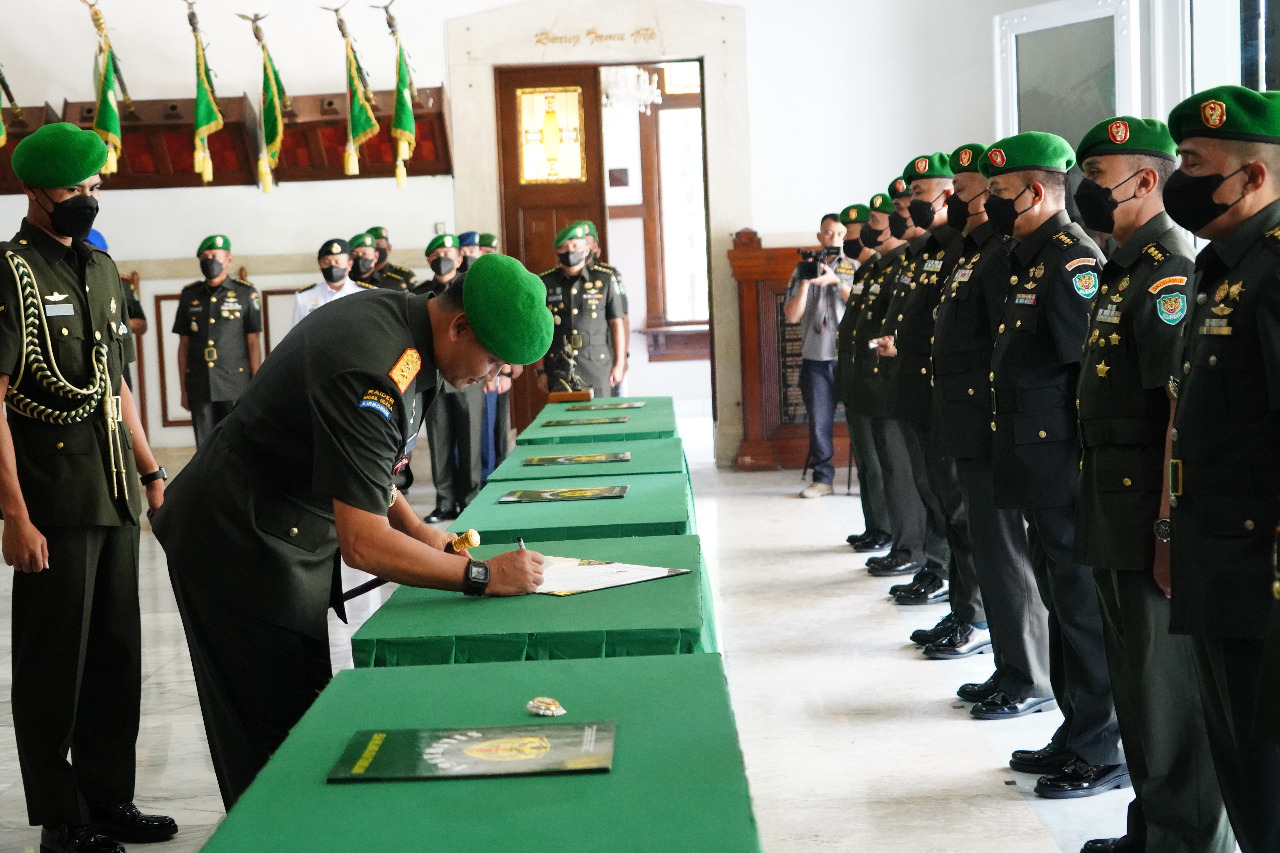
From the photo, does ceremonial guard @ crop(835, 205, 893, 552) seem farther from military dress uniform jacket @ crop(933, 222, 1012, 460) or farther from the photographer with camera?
military dress uniform jacket @ crop(933, 222, 1012, 460)

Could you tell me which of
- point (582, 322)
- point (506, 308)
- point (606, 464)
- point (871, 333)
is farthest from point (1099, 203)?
point (582, 322)

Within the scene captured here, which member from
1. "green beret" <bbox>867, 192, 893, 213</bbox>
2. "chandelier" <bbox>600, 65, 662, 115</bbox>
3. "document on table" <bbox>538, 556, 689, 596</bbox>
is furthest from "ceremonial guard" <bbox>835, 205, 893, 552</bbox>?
"chandelier" <bbox>600, 65, 662, 115</bbox>

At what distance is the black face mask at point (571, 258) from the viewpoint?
25.9 ft

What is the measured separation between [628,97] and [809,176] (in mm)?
4494

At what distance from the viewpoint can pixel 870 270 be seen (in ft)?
19.9

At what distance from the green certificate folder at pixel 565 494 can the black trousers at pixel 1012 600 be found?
1116 millimetres

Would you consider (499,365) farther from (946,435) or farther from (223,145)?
(223,145)

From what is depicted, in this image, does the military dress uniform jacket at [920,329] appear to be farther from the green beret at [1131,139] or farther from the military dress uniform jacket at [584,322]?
the military dress uniform jacket at [584,322]

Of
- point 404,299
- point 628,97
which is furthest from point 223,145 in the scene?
point 404,299

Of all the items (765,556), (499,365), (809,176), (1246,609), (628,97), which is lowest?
(765,556)

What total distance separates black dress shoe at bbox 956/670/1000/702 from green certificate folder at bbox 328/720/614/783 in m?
2.57

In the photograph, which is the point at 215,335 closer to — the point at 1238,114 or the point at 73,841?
the point at 73,841

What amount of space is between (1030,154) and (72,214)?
248 cm

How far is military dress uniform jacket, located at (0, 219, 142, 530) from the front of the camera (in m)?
2.75
